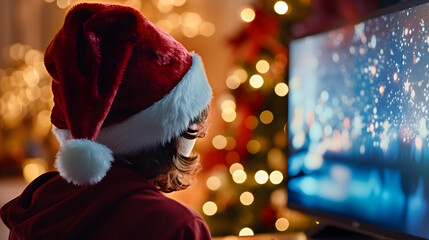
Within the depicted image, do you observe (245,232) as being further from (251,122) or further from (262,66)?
(262,66)

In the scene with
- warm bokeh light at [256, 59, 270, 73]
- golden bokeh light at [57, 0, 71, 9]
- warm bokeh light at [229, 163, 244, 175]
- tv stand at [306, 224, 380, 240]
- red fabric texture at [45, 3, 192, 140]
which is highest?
golden bokeh light at [57, 0, 71, 9]

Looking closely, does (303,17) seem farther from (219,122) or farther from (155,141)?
(155,141)

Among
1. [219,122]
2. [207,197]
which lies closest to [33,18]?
[219,122]

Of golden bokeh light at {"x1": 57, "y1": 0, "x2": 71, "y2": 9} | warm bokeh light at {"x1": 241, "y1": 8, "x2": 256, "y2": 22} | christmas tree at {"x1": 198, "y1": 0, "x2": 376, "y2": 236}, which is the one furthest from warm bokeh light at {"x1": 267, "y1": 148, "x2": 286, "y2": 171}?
golden bokeh light at {"x1": 57, "y1": 0, "x2": 71, "y2": 9}

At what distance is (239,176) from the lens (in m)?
2.50

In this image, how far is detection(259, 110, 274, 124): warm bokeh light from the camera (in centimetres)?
247

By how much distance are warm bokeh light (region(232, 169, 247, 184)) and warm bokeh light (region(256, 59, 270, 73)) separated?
0.48m

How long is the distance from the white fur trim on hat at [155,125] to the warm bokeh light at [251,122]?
4.90 ft

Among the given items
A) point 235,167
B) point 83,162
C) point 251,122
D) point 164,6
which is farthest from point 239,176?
point 83,162

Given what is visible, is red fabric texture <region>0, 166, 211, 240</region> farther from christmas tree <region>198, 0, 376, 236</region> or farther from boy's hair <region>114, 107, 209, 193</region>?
christmas tree <region>198, 0, 376, 236</region>

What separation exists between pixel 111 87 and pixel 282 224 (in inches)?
73.8

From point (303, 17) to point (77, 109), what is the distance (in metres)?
1.71

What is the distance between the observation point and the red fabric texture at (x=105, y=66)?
2.86 ft

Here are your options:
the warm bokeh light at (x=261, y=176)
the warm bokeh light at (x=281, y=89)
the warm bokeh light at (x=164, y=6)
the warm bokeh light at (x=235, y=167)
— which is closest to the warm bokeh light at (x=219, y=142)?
the warm bokeh light at (x=235, y=167)
